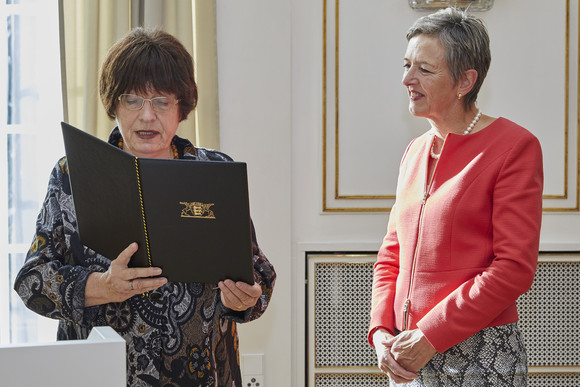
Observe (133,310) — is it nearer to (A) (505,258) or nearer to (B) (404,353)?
(B) (404,353)

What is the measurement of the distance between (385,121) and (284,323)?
92 centimetres

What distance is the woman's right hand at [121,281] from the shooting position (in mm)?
1346

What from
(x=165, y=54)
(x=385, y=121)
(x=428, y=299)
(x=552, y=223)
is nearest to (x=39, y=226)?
(x=165, y=54)

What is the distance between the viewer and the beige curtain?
253cm

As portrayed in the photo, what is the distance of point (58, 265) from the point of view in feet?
4.85

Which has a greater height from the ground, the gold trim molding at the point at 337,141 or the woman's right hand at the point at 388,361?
the gold trim molding at the point at 337,141

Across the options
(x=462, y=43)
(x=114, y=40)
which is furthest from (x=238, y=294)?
(x=114, y=40)

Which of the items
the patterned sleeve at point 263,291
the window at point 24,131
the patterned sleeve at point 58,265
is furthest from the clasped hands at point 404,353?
the window at point 24,131

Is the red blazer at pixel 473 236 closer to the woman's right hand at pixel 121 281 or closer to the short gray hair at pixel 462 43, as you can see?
the short gray hair at pixel 462 43

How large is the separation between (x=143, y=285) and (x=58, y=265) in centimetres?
24

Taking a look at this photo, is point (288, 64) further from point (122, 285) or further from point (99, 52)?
point (122, 285)

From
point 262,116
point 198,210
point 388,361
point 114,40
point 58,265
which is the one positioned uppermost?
point 114,40

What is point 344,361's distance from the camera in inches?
110

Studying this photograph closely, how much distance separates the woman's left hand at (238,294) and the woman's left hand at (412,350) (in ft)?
1.40
